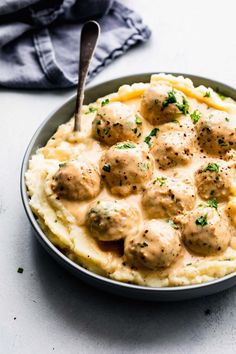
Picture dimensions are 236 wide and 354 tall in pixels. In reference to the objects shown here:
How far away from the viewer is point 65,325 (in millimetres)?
5398

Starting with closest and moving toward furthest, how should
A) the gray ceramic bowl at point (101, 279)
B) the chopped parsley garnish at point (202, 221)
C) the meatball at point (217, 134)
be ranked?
the gray ceramic bowl at point (101, 279) → the chopped parsley garnish at point (202, 221) → the meatball at point (217, 134)

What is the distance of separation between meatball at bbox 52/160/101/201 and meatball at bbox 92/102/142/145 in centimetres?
53

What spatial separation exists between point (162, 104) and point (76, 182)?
1282 millimetres

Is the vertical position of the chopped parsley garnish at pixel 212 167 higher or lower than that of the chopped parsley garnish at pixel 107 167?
higher

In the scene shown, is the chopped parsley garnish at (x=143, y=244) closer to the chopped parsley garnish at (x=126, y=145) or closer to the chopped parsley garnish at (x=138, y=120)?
the chopped parsley garnish at (x=126, y=145)

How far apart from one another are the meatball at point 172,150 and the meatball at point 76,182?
0.67 meters

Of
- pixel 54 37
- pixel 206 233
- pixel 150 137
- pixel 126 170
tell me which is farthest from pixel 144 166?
pixel 54 37

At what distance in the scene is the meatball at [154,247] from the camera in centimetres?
488

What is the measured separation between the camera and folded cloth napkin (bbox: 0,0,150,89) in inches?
291

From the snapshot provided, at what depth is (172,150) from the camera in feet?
18.2

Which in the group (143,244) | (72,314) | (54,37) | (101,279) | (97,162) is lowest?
(72,314)

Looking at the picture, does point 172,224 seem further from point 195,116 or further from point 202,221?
point 195,116

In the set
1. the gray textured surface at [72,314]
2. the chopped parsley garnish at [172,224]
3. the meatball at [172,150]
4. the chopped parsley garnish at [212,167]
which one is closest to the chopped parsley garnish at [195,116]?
the meatball at [172,150]

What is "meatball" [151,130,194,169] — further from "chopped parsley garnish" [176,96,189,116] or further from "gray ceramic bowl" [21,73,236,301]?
"gray ceramic bowl" [21,73,236,301]
